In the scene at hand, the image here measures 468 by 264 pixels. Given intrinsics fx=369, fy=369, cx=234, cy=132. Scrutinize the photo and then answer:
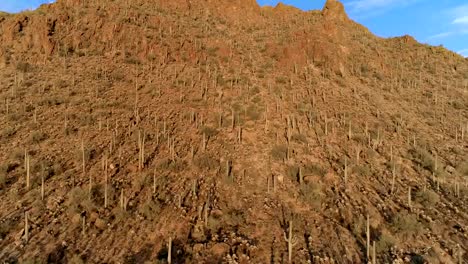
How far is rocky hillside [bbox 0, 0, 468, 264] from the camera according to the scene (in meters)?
10.7

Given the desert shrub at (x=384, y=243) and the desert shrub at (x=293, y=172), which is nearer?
the desert shrub at (x=384, y=243)

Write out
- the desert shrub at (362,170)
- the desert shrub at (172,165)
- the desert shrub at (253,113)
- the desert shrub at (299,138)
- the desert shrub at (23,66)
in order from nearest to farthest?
the desert shrub at (172,165) → the desert shrub at (362,170) → the desert shrub at (299,138) → the desert shrub at (253,113) → the desert shrub at (23,66)

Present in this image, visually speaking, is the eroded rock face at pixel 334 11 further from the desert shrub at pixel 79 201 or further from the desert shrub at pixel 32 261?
the desert shrub at pixel 32 261

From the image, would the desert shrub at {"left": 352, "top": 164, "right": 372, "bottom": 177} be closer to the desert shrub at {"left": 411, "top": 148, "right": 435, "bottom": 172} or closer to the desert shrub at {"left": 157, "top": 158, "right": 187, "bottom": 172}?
the desert shrub at {"left": 411, "top": 148, "right": 435, "bottom": 172}

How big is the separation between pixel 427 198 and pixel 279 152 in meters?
5.63

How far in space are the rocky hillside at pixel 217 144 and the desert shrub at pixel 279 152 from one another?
5cm

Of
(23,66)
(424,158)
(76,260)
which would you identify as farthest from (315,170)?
(23,66)

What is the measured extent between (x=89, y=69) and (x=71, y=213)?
465 inches

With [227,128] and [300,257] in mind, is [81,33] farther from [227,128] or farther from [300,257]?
[300,257]

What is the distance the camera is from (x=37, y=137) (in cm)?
1479

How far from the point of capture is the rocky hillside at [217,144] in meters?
10.7

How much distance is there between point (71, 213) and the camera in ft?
36.4

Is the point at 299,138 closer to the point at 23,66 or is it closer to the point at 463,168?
the point at 463,168

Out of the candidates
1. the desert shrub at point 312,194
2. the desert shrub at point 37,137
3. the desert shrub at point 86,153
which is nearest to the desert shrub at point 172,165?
the desert shrub at point 86,153
